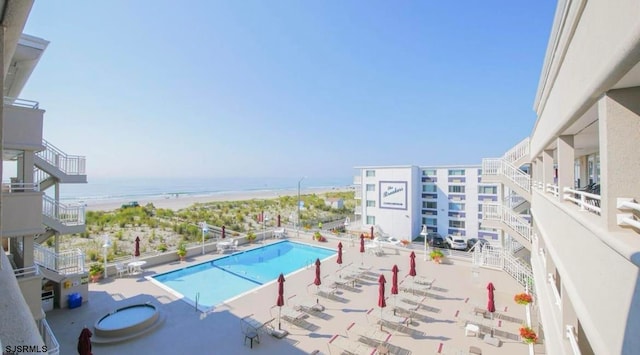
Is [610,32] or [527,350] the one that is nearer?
[610,32]

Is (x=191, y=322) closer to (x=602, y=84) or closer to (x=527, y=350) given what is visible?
(x=527, y=350)

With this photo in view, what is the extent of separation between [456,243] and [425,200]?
6.31m

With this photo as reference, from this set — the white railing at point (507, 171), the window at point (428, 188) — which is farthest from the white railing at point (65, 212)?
the window at point (428, 188)

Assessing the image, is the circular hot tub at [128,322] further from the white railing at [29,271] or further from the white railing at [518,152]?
the white railing at [518,152]

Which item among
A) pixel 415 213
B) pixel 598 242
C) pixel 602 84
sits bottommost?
pixel 415 213

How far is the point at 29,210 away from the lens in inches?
370

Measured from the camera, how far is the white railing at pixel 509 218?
45.6ft

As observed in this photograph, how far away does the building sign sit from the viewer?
31.0 m

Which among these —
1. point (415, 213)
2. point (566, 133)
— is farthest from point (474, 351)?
point (415, 213)

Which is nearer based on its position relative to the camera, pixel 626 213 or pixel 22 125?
pixel 626 213

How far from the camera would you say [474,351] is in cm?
898

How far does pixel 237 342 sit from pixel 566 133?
1079 centimetres

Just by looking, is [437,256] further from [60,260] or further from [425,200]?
[60,260]

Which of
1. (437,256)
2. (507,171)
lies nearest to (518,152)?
(507,171)
